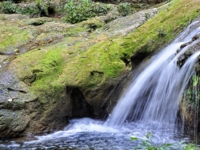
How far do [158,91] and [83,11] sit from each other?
17.9ft

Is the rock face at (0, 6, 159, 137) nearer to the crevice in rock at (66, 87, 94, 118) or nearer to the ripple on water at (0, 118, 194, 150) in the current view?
the crevice in rock at (66, 87, 94, 118)

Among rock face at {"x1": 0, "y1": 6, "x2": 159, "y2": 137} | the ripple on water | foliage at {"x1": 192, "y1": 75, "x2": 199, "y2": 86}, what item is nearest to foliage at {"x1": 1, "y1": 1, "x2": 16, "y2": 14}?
rock face at {"x1": 0, "y1": 6, "x2": 159, "y2": 137}

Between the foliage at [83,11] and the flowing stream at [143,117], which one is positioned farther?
the foliage at [83,11]

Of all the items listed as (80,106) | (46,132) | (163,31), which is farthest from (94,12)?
(46,132)

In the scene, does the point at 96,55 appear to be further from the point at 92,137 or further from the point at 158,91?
the point at 92,137

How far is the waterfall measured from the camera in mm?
5504

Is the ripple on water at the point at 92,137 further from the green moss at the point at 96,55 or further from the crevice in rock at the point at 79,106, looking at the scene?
the green moss at the point at 96,55

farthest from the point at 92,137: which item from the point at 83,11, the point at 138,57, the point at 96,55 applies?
the point at 83,11

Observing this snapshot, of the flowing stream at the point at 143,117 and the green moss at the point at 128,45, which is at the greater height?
the green moss at the point at 128,45

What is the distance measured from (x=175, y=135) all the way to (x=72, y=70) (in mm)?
2502

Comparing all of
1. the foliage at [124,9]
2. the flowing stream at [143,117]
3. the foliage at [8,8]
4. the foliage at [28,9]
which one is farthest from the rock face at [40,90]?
the foliage at [8,8]

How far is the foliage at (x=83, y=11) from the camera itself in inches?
401

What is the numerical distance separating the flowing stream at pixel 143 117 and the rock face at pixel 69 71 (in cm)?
26

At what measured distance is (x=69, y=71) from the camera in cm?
618
